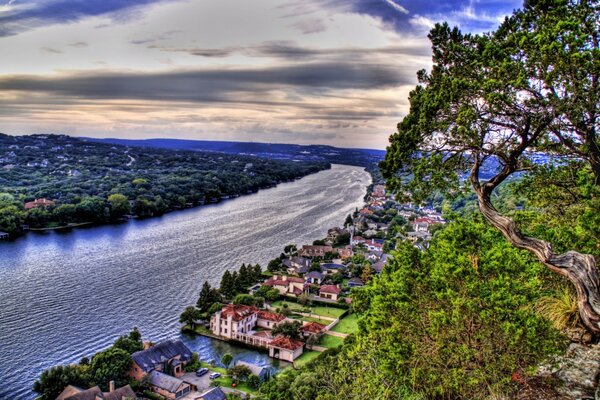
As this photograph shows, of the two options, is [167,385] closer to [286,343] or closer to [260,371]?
[260,371]

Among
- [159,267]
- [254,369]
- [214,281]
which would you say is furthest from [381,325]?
[159,267]

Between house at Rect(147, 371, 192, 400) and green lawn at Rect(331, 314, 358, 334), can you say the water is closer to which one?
house at Rect(147, 371, 192, 400)

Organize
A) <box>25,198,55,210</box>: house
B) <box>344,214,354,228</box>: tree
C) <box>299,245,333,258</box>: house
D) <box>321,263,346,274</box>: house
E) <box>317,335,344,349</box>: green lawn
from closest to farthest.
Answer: <box>317,335,344,349</box>: green lawn
<box>321,263,346,274</box>: house
<box>299,245,333,258</box>: house
<box>25,198,55,210</box>: house
<box>344,214,354,228</box>: tree

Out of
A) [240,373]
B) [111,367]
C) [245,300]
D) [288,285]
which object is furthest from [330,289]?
[111,367]

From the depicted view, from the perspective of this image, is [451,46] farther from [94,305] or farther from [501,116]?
[94,305]

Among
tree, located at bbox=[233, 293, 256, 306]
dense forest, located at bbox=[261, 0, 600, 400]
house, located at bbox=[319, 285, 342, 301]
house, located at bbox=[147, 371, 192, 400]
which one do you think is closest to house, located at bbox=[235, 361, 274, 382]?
house, located at bbox=[147, 371, 192, 400]
